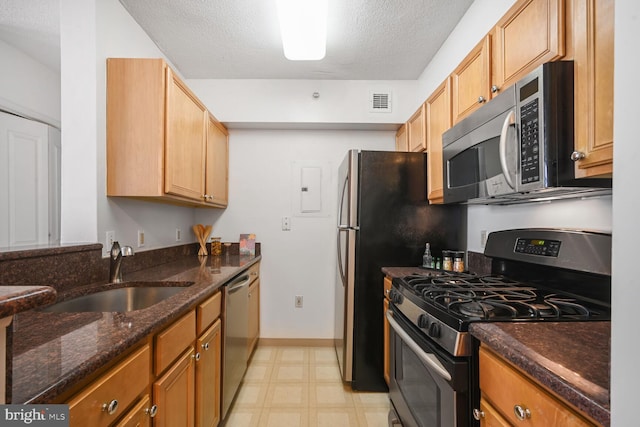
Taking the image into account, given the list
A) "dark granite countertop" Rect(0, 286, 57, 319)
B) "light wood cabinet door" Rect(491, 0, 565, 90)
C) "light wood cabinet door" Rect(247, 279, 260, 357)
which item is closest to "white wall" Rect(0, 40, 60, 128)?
"light wood cabinet door" Rect(247, 279, 260, 357)

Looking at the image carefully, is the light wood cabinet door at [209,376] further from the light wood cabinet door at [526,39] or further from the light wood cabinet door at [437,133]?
the light wood cabinet door at [526,39]

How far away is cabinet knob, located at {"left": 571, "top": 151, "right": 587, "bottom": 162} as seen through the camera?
96cm

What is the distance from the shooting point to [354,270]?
2215 mm

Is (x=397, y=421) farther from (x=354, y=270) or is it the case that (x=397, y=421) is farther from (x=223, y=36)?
(x=223, y=36)

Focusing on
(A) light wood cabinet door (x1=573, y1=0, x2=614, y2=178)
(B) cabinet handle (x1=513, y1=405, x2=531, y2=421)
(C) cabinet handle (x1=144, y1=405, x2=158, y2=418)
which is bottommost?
(C) cabinet handle (x1=144, y1=405, x2=158, y2=418)

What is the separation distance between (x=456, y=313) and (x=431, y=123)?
150cm

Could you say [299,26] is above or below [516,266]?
above

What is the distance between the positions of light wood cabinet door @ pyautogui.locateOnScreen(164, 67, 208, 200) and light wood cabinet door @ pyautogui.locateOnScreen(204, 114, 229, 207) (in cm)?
11

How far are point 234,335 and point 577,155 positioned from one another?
2.01m

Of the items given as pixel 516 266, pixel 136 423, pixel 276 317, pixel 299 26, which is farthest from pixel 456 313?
pixel 276 317

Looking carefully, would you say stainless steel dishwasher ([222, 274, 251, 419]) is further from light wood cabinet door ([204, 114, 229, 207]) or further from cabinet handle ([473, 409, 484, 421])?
cabinet handle ([473, 409, 484, 421])

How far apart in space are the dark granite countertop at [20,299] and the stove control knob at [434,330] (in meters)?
1.14

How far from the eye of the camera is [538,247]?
56.0 inches

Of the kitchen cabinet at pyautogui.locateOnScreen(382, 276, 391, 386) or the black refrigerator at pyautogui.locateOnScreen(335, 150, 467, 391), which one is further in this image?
the black refrigerator at pyautogui.locateOnScreen(335, 150, 467, 391)
